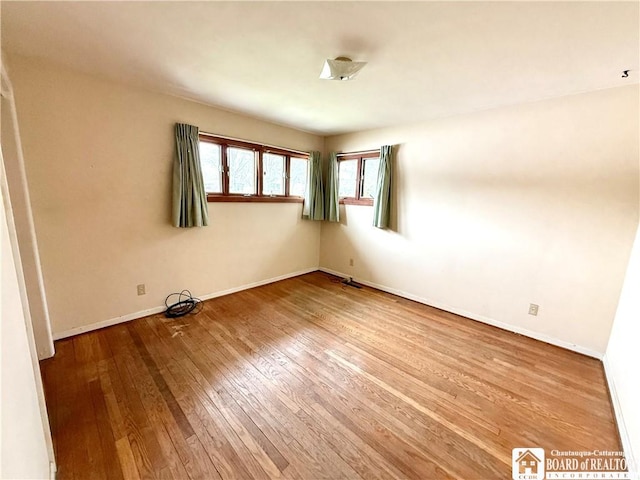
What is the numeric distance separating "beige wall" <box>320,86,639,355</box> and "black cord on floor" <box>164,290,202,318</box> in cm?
267

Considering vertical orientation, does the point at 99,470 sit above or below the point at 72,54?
below

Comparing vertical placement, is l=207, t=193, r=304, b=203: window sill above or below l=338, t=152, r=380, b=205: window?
below

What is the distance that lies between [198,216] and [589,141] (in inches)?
151

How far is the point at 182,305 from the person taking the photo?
3.05m

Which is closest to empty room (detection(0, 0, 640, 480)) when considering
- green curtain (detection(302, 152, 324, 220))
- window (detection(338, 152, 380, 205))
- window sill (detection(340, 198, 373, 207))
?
window (detection(338, 152, 380, 205))

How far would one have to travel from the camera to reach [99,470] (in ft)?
4.17

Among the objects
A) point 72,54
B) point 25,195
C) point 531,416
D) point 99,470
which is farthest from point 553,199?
point 25,195

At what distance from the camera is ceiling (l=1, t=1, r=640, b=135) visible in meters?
1.39

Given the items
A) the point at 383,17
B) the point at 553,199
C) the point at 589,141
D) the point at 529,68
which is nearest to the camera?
the point at 383,17

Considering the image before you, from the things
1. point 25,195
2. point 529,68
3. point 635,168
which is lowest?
point 25,195

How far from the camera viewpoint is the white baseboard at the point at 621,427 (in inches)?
51.8

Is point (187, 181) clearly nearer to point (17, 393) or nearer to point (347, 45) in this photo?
point (347, 45)

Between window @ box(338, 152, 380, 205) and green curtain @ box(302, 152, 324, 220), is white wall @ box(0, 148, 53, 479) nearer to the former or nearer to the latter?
green curtain @ box(302, 152, 324, 220)

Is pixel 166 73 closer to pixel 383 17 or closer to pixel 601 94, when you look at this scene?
pixel 383 17
